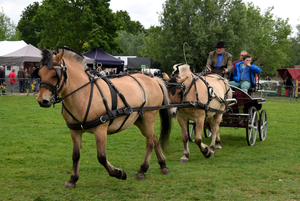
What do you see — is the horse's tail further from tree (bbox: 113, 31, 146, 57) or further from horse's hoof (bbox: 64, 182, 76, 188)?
tree (bbox: 113, 31, 146, 57)

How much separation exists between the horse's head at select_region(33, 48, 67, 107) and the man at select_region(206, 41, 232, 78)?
5.34 m

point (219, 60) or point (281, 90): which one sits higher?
point (219, 60)

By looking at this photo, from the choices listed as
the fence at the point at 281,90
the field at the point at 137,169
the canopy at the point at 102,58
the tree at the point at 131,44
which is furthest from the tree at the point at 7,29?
the field at the point at 137,169

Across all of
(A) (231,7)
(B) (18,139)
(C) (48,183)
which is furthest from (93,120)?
(A) (231,7)

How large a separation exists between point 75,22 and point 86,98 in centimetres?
2671

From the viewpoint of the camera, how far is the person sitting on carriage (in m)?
8.94

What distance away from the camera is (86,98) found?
4660 mm

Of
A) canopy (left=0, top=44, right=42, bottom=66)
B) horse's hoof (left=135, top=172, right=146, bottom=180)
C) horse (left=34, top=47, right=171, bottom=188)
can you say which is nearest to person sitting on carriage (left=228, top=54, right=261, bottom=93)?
horse (left=34, top=47, right=171, bottom=188)

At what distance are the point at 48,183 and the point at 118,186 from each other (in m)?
1.12

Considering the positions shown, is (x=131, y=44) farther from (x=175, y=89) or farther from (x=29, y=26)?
(x=175, y=89)

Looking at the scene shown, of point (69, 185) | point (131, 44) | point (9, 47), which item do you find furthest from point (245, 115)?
point (131, 44)

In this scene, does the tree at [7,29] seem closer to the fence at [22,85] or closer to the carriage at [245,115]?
the fence at [22,85]

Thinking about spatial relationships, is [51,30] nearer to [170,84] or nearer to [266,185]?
[170,84]

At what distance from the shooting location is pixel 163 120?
6.37 m
